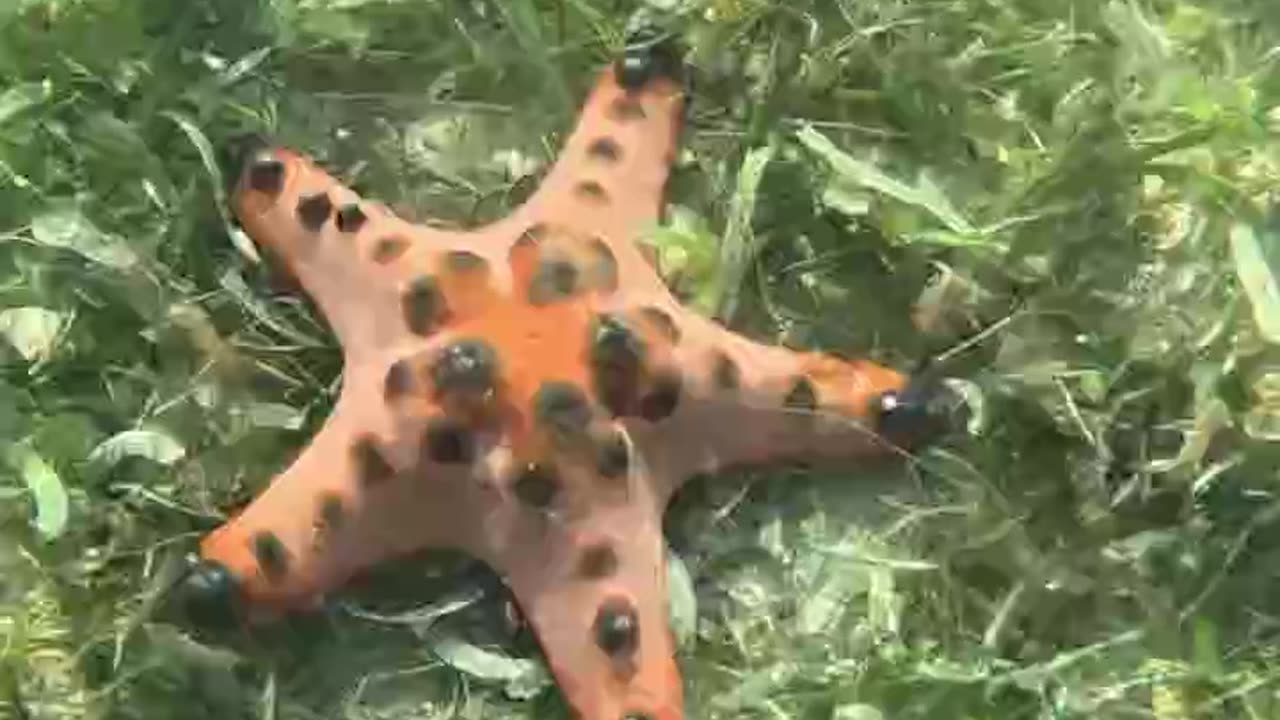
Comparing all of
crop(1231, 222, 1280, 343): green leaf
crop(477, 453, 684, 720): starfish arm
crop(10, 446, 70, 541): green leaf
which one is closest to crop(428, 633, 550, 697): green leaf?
crop(477, 453, 684, 720): starfish arm

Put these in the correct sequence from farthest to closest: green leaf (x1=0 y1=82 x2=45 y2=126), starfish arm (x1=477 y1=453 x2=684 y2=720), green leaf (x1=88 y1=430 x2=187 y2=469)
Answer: green leaf (x1=0 y1=82 x2=45 y2=126) → green leaf (x1=88 y1=430 x2=187 y2=469) → starfish arm (x1=477 y1=453 x2=684 y2=720)

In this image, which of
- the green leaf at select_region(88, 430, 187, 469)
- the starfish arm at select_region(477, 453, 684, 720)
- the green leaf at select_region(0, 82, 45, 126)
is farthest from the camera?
the green leaf at select_region(0, 82, 45, 126)

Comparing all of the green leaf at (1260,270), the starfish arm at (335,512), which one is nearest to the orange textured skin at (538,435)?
the starfish arm at (335,512)

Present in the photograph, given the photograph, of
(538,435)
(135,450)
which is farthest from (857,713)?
(135,450)

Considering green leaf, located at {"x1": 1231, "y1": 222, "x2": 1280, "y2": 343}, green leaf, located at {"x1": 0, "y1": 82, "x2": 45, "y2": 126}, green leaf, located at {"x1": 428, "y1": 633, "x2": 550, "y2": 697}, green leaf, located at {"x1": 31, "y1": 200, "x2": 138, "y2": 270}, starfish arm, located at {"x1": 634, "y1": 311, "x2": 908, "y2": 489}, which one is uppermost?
green leaf, located at {"x1": 0, "y1": 82, "x2": 45, "y2": 126}

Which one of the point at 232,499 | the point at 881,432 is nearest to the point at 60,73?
the point at 232,499

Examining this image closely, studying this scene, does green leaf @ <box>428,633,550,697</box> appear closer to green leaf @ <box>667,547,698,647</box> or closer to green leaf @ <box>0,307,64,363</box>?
green leaf @ <box>667,547,698,647</box>

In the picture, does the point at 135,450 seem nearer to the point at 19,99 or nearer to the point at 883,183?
the point at 19,99
